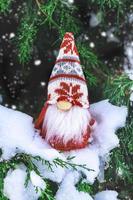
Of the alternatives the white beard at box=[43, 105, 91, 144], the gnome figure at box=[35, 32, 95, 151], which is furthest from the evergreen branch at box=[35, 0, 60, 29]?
the white beard at box=[43, 105, 91, 144]

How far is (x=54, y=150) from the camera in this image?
11.3ft

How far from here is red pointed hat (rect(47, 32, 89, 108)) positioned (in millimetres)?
3711

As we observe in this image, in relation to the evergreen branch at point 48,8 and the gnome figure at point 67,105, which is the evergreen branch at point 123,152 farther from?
the evergreen branch at point 48,8

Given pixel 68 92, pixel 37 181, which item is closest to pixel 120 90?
pixel 68 92

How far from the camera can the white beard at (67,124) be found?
3.78 m

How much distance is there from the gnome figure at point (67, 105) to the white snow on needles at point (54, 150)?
0.08m

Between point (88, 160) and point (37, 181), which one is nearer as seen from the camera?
point (37, 181)

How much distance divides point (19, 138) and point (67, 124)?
1.21 feet

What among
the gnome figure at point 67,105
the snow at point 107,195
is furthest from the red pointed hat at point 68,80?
the snow at point 107,195

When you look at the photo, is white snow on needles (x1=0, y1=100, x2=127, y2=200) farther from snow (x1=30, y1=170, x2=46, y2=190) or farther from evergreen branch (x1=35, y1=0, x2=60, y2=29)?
evergreen branch (x1=35, y1=0, x2=60, y2=29)

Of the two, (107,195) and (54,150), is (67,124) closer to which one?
(54,150)

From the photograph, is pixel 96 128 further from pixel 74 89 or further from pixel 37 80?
pixel 37 80

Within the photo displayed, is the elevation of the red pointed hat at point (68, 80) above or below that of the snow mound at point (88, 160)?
above

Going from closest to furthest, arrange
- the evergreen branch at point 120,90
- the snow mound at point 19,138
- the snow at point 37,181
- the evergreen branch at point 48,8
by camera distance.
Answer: the snow at point 37,181 → the snow mound at point 19,138 → the evergreen branch at point 120,90 → the evergreen branch at point 48,8
